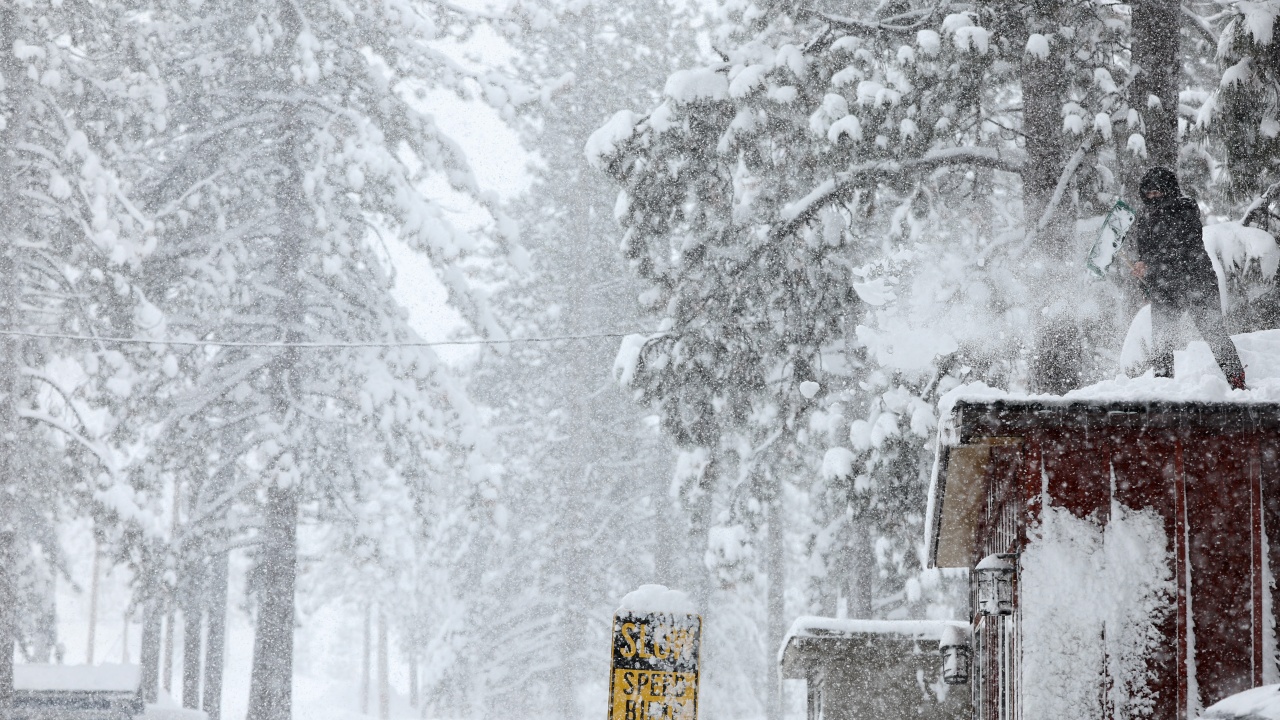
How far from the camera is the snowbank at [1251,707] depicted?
424cm

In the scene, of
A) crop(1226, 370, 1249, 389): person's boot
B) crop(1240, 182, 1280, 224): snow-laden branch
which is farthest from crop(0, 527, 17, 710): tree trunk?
crop(1240, 182, 1280, 224): snow-laden branch

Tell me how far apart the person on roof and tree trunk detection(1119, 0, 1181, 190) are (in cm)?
321

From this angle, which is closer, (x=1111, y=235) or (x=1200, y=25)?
(x=1111, y=235)

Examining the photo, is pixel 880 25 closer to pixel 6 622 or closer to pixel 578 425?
pixel 6 622

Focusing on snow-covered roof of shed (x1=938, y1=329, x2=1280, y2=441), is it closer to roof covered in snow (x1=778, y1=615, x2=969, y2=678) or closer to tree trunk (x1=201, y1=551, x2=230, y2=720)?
roof covered in snow (x1=778, y1=615, x2=969, y2=678)

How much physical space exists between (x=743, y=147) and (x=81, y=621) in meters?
95.7

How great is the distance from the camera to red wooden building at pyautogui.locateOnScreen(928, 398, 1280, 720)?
543 centimetres

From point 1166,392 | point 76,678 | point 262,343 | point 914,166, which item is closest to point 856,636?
point 914,166

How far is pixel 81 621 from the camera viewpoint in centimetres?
9275

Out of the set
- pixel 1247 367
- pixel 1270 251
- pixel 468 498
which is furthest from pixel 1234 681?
pixel 468 498

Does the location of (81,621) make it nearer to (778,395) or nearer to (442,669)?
(442,669)

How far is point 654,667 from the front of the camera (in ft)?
23.0

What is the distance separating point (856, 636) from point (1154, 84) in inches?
231

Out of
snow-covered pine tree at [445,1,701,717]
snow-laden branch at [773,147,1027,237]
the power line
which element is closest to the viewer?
snow-laden branch at [773,147,1027,237]
